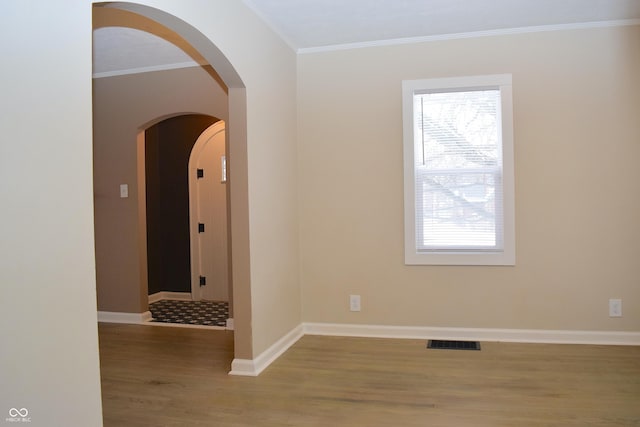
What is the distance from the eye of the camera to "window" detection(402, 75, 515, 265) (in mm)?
4176

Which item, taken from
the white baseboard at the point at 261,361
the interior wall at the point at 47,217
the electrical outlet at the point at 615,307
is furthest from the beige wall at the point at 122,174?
the electrical outlet at the point at 615,307

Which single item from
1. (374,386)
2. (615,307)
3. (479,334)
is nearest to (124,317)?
(374,386)

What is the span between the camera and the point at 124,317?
521 centimetres

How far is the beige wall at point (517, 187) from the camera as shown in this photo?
4031 millimetres

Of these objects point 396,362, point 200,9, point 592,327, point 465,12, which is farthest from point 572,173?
point 200,9

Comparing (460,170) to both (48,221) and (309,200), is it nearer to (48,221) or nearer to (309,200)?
(309,200)

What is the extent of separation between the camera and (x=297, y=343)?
424 centimetres

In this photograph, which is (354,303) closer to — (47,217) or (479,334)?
(479,334)

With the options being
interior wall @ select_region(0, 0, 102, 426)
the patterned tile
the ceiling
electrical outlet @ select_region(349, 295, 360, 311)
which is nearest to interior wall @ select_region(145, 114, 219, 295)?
the patterned tile

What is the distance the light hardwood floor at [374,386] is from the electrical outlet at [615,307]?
27 centimetres

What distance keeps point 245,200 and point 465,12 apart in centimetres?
206

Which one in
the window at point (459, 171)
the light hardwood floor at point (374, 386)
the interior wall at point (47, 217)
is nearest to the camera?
the interior wall at point (47, 217)

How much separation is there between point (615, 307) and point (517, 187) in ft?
3.87

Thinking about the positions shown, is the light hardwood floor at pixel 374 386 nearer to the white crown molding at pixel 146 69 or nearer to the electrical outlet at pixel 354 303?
the electrical outlet at pixel 354 303
